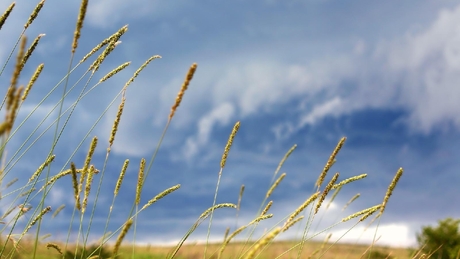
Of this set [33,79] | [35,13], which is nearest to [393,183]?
[33,79]

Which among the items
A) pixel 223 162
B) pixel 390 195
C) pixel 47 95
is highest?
pixel 47 95

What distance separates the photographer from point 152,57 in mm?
2904

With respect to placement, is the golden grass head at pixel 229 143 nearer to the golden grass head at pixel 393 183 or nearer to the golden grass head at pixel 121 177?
the golden grass head at pixel 121 177

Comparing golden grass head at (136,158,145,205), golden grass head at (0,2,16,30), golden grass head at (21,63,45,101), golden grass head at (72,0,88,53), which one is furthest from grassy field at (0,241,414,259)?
golden grass head at (0,2,16,30)

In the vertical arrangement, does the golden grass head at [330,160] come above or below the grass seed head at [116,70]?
below

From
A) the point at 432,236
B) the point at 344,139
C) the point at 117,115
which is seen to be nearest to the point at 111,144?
the point at 117,115

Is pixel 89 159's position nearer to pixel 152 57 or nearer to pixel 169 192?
pixel 169 192

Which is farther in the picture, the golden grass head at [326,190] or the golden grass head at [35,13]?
the golden grass head at [35,13]

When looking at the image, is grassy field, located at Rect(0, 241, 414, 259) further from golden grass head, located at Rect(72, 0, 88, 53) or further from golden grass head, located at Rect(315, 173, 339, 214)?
golden grass head, located at Rect(72, 0, 88, 53)

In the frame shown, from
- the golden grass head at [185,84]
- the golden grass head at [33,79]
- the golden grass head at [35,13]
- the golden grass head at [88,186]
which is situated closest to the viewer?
the golden grass head at [185,84]

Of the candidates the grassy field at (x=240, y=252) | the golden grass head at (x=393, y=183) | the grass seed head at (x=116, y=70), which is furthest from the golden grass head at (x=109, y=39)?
the golden grass head at (x=393, y=183)

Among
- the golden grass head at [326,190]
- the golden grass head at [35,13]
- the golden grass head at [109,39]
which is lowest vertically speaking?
the golden grass head at [326,190]

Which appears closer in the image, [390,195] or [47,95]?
[390,195]

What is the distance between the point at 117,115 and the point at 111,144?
0.14 metres
